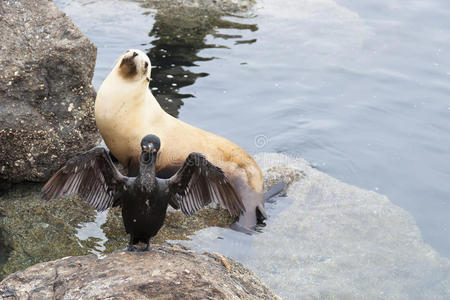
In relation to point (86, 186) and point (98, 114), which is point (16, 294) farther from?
point (98, 114)

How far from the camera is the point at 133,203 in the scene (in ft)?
11.6

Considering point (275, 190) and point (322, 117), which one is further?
point (322, 117)

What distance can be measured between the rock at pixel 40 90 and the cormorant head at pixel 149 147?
2057mm

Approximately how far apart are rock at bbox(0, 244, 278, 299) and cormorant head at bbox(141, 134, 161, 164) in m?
0.57

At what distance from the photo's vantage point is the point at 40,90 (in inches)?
204

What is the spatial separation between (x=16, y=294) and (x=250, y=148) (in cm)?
409

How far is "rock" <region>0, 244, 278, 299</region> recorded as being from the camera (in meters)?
3.15

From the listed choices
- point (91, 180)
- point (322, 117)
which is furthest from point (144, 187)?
point (322, 117)

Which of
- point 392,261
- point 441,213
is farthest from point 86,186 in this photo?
point 441,213

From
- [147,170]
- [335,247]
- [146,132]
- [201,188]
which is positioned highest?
[147,170]

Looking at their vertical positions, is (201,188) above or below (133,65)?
below

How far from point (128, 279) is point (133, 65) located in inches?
91.2

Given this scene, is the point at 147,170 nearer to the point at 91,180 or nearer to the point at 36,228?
the point at 91,180

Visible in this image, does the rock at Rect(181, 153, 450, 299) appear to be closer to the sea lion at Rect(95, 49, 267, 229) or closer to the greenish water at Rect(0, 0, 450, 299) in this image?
the greenish water at Rect(0, 0, 450, 299)
